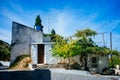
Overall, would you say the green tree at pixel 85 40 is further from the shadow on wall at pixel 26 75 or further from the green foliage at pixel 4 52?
the green foliage at pixel 4 52

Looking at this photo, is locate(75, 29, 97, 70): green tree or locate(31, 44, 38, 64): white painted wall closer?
locate(75, 29, 97, 70): green tree

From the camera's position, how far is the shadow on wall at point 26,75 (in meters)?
11.2

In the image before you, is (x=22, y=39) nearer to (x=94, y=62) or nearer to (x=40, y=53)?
(x=40, y=53)

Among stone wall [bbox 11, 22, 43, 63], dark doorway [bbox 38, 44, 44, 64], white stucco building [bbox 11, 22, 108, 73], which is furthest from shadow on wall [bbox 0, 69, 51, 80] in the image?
stone wall [bbox 11, 22, 43, 63]

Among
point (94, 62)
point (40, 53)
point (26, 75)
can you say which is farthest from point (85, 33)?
point (26, 75)

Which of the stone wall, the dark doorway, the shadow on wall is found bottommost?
the shadow on wall

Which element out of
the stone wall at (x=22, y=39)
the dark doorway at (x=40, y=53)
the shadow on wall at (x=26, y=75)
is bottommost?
the shadow on wall at (x=26, y=75)

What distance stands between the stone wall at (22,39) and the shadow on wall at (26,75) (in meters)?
9.29

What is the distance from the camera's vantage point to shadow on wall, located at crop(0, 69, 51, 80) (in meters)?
11.2

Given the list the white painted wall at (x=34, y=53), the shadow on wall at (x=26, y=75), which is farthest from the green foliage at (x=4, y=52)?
the shadow on wall at (x=26, y=75)

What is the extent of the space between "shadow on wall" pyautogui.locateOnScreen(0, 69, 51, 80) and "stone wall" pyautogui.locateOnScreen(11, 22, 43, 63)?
9287 mm

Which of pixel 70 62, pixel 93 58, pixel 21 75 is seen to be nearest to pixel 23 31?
pixel 70 62

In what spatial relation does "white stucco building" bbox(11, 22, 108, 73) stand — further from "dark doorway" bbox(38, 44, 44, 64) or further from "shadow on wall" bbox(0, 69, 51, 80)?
"shadow on wall" bbox(0, 69, 51, 80)

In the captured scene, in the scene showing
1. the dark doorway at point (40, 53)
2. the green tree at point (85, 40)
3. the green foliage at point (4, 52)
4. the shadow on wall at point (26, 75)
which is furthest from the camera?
the green foliage at point (4, 52)
